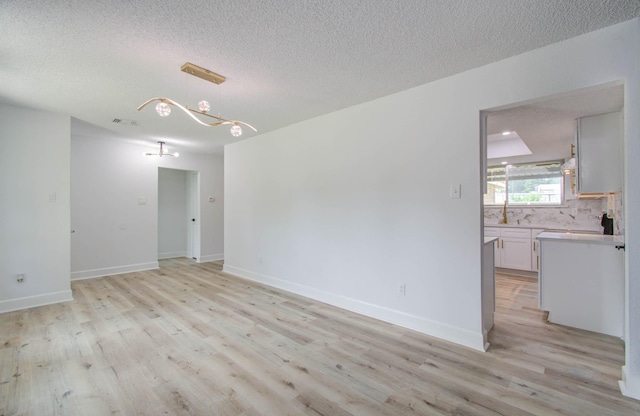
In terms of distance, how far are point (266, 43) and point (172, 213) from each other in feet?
20.1

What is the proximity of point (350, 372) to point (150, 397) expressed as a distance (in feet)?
4.52

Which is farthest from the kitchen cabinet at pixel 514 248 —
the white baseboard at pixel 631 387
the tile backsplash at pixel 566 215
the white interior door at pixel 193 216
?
the white interior door at pixel 193 216

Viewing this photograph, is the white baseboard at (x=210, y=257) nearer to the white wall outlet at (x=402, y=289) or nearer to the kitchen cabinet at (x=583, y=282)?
the white wall outlet at (x=402, y=289)

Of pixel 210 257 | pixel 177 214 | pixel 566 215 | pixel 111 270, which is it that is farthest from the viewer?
pixel 177 214

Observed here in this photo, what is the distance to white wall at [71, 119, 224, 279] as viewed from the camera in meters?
4.96

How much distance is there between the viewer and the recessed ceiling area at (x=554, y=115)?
2.54 meters

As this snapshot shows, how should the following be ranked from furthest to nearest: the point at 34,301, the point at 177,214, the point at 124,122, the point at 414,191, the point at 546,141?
the point at 177,214
the point at 546,141
the point at 124,122
the point at 34,301
the point at 414,191

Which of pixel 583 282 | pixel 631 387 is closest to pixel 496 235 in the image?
pixel 583 282

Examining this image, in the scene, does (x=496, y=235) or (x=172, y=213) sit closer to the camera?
(x=496, y=235)

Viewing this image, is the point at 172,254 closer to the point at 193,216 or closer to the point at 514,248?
the point at 193,216

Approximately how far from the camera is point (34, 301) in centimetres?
361

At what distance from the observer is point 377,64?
240cm

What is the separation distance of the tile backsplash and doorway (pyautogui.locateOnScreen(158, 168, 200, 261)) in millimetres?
6839

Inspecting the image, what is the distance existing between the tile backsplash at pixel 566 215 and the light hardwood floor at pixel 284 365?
270 cm
